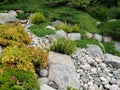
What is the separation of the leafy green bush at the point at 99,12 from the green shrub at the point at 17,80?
8.38m

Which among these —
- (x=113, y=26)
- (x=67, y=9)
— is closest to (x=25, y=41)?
(x=113, y=26)

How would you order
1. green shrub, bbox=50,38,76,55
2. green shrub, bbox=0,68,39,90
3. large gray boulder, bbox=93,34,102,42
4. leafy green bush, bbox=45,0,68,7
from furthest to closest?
leafy green bush, bbox=45,0,68,7 → large gray boulder, bbox=93,34,102,42 → green shrub, bbox=50,38,76,55 → green shrub, bbox=0,68,39,90

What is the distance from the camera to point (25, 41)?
406 inches

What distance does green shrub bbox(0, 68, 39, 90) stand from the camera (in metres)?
7.08

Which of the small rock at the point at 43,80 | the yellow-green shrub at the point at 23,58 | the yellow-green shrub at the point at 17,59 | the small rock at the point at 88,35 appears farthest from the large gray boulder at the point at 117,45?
the yellow-green shrub at the point at 17,59

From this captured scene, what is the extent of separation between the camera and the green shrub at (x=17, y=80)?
23.2 feet

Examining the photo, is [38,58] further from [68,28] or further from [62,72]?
[68,28]

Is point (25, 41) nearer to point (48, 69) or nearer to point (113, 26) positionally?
point (48, 69)

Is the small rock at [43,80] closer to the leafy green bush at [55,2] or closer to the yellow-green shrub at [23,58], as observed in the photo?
the yellow-green shrub at [23,58]

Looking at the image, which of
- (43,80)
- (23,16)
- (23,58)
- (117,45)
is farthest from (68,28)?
(23,58)

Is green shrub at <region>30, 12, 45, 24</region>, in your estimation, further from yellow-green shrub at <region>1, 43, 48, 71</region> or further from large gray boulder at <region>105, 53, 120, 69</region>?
yellow-green shrub at <region>1, 43, 48, 71</region>

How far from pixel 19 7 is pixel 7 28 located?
19.4ft

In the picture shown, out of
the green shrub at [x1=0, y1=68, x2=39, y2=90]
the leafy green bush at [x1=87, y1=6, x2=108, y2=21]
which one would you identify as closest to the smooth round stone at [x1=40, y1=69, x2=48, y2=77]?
the green shrub at [x1=0, y1=68, x2=39, y2=90]

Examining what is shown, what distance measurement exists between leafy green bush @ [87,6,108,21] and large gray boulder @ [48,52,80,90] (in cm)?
604
